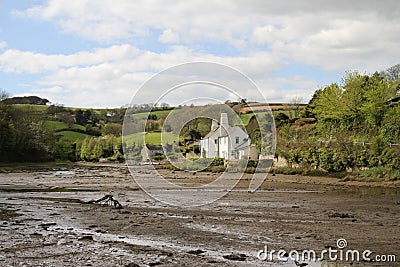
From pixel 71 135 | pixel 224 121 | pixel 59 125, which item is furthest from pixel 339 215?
pixel 59 125

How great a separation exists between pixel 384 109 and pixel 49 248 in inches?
1402

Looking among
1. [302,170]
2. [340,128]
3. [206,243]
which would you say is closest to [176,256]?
[206,243]

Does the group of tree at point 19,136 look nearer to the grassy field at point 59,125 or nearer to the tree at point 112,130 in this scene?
the grassy field at point 59,125

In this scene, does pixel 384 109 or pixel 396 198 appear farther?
pixel 384 109

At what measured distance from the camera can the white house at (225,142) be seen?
199ft

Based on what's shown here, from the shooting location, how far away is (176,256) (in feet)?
36.2

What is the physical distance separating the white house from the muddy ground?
36.0m

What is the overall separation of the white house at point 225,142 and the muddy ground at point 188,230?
1416 inches

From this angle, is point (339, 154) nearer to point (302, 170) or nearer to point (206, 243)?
point (302, 170)

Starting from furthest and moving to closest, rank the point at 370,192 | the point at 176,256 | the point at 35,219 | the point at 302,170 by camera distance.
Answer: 1. the point at 302,170
2. the point at 370,192
3. the point at 35,219
4. the point at 176,256

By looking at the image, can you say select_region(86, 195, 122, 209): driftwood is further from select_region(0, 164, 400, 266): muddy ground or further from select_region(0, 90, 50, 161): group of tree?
select_region(0, 90, 50, 161): group of tree

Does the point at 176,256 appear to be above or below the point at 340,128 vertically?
below

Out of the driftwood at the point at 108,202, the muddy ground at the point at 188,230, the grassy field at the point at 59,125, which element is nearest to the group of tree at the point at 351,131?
the muddy ground at the point at 188,230

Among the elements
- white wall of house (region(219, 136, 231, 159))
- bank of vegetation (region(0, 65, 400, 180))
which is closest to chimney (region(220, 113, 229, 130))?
bank of vegetation (region(0, 65, 400, 180))
